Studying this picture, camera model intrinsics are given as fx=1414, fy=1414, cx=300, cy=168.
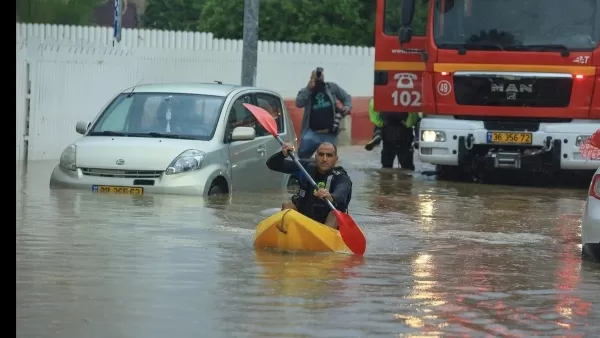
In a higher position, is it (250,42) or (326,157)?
(250,42)

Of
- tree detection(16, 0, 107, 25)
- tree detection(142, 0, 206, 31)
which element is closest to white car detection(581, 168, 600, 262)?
tree detection(16, 0, 107, 25)

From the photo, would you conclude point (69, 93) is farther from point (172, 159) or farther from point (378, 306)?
point (378, 306)

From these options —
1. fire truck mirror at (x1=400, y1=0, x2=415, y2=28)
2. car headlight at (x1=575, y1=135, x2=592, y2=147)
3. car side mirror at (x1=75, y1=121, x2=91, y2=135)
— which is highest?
fire truck mirror at (x1=400, y1=0, x2=415, y2=28)

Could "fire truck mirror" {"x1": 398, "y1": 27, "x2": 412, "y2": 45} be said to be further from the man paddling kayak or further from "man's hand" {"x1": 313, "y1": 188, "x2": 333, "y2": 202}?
"man's hand" {"x1": 313, "y1": 188, "x2": 333, "y2": 202}

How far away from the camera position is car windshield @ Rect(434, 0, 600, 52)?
19703mm

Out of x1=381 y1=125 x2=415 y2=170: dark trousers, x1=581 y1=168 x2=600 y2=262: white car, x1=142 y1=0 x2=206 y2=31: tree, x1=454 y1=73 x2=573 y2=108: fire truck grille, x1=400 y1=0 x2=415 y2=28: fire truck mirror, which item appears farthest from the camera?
x1=142 y1=0 x2=206 y2=31: tree

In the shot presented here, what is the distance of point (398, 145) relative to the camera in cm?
2344

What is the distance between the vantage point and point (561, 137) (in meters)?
20.1

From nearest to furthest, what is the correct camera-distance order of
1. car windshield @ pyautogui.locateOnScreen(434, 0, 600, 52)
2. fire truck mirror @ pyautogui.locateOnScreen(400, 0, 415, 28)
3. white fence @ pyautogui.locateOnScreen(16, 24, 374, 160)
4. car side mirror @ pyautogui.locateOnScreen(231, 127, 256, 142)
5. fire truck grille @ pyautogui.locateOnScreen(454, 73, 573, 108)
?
1. car side mirror @ pyautogui.locateOnScreen(231, 127, 256, 142)
2. car windshield @ pyautogui.locateOnScreen(434, 0, 600, 52)
3. fire truck mirror @ pyautogui.locateOnScreen(400, 0, 415, 28)
4. fire truck grille @ pyautogui.locateOnScreen(454, 73, 573, 108)
5. white fence @ pyautogui.locateOnScreen(16, 24, 374, 160)

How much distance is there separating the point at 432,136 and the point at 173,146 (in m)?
6.61

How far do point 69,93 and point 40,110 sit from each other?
780 millimetres

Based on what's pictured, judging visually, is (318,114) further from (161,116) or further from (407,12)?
(161,116)

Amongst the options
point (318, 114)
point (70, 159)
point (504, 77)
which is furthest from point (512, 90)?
point (70, 159)

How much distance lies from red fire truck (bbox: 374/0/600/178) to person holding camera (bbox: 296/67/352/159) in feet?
4.00
